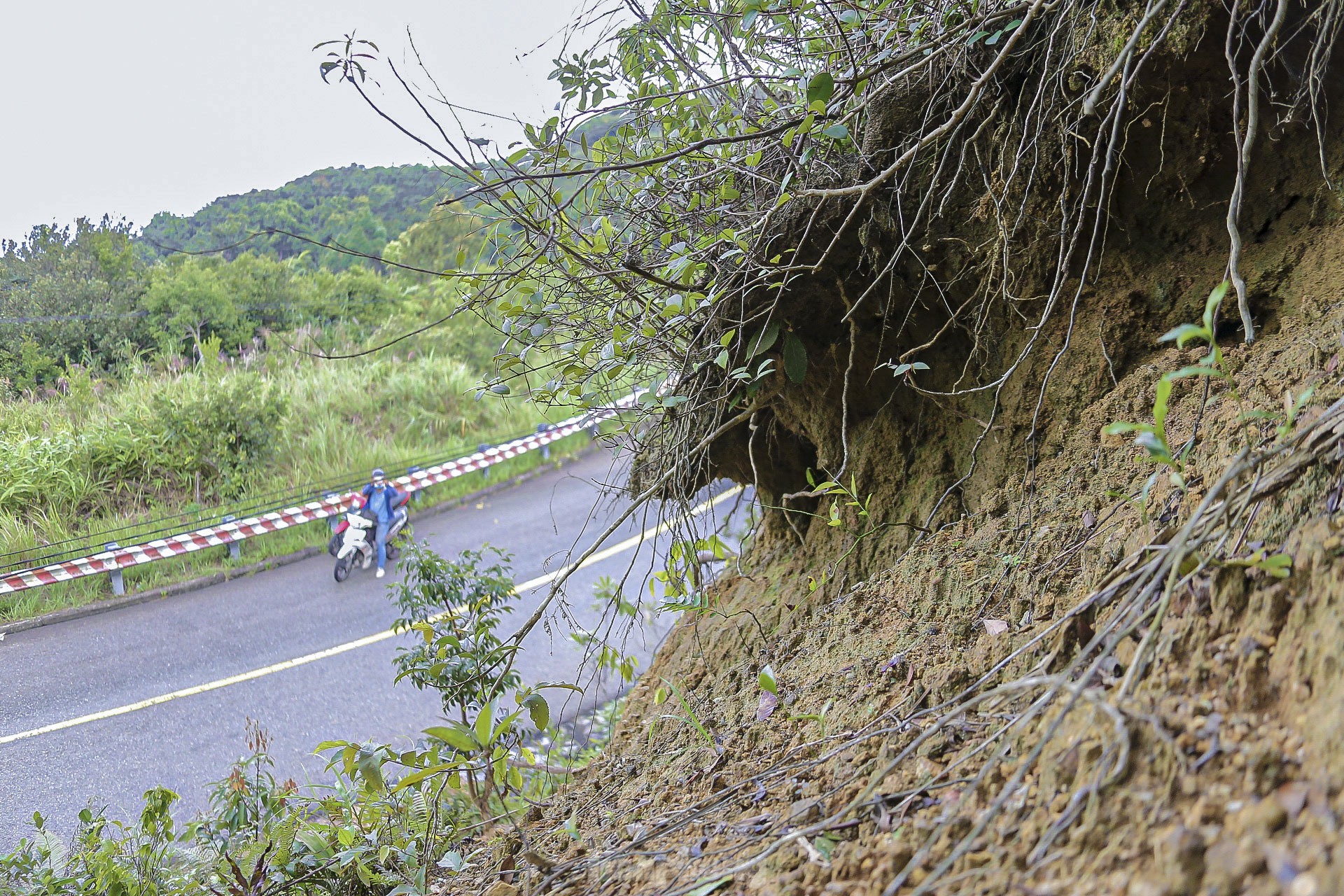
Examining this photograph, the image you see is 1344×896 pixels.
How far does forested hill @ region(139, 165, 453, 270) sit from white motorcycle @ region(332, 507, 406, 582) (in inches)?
114

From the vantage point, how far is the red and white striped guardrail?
24.3 feet

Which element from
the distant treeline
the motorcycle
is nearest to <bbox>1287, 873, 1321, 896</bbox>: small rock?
the distant treeline

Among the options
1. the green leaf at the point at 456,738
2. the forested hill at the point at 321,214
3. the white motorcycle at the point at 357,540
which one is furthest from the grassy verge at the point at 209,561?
the green leaf at the point at 456,738

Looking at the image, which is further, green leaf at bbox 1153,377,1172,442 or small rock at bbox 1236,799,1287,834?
green leaf at bbox 1153,377,1172,442

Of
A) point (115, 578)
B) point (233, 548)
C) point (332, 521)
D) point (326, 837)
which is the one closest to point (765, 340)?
point (326, 837)

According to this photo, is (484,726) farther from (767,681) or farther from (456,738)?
(767,681)

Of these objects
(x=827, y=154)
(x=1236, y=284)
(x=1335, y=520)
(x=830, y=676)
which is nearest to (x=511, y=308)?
(x=827, y=154)

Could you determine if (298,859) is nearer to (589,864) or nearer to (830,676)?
(589,864)

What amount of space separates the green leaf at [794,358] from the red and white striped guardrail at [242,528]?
2691 millimetres

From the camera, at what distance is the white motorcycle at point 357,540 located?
28.6 ft

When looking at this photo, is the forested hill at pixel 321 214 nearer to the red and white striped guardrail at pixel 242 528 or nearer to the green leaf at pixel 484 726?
the red and white striped guardrail at pixel 242 528

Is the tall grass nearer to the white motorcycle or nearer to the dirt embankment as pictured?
the white motorcycle

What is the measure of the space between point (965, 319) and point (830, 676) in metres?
1.29

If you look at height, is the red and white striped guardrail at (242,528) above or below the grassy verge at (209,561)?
above
